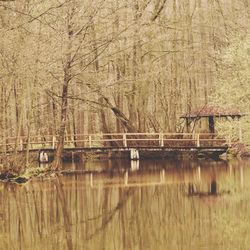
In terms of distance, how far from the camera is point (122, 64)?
34.1 meters

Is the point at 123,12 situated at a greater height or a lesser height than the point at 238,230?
greater

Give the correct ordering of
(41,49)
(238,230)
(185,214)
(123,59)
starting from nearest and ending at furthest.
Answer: (238,230) < (185,214) < (41,49) < (123,59)

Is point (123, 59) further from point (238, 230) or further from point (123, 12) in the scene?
Result: point (238, 230)

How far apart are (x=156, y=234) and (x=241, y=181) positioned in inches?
384

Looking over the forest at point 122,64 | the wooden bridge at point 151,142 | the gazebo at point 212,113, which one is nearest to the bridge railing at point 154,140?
the wooden bridge at point 151,142

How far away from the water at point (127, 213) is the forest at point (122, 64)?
423 centimetres

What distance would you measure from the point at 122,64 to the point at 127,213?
68.5 feet

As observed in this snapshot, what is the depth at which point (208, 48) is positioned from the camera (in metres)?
39.3

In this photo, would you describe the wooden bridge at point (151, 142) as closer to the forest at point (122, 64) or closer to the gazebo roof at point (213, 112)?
the forest at point (122, 64)

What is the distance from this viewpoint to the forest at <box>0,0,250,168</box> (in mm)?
22594

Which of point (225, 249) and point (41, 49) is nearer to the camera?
point (225, 249)

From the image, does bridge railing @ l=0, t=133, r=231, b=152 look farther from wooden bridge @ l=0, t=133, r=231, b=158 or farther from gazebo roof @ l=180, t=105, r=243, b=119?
gazebo roof @ l=180, t=105, r=243, b=119

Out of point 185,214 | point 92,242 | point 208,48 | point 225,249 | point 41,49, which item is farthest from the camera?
point 208,48

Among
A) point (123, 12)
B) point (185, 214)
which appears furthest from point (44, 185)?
point (123, 12)
